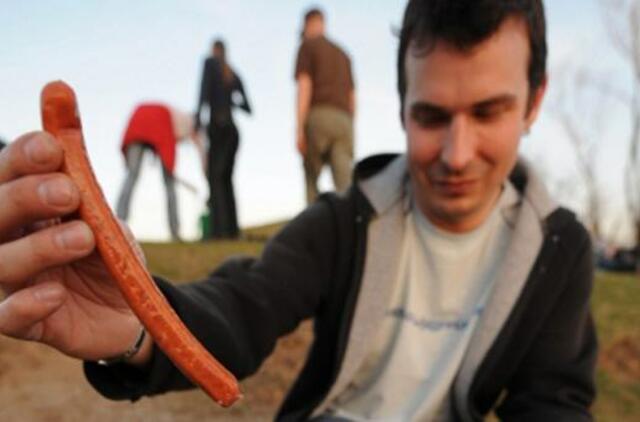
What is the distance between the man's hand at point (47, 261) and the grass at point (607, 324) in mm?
4124

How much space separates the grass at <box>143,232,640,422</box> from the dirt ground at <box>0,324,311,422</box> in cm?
119

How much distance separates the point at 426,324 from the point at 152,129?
197 inches

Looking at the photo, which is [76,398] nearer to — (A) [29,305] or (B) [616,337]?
(A) [29,305]

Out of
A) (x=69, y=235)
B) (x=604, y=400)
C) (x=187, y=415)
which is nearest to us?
(x=69, y=235)

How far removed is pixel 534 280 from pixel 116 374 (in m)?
1.31

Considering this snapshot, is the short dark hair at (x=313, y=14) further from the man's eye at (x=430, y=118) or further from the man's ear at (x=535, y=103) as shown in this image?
the man's eye at (x=430, y=118)

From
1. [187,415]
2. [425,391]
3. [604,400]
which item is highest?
[425,391]

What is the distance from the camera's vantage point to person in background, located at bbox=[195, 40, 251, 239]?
7020 millimetres

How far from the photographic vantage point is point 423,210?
2.18 m

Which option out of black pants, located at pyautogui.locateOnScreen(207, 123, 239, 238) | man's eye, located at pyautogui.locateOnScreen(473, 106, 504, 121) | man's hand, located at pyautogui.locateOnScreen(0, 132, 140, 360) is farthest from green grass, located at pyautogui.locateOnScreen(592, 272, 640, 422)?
man's hand, located at pyautogui.locateOnScreen(0, 132, 140, 360)

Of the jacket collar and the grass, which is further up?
the jacket collar

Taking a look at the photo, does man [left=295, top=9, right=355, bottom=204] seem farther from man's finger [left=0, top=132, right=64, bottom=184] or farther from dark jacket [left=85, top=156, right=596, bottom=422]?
man's finger [left=0, top=132, right=64, bottom=184]

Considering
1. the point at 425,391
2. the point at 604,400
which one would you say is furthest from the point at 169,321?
the point at 604,400

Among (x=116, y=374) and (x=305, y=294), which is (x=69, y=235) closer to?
(x=116, y=374)
